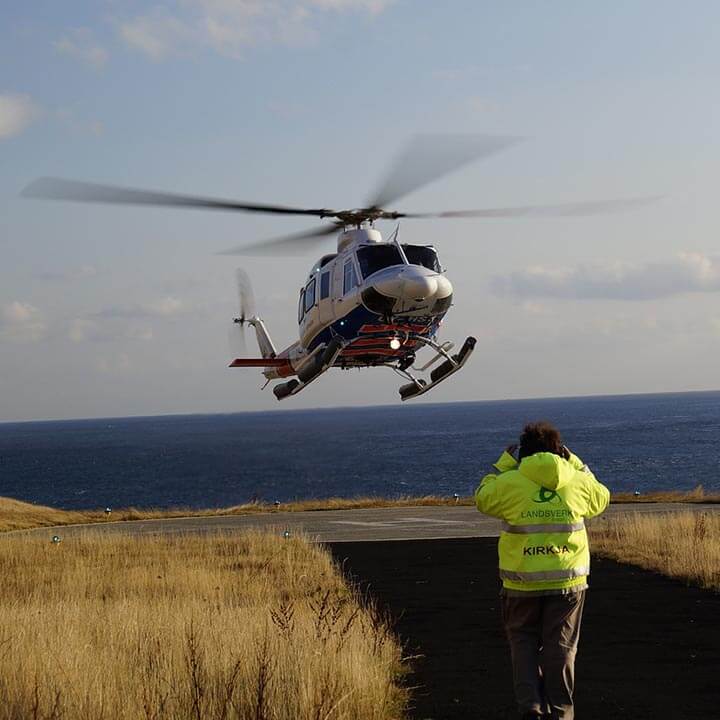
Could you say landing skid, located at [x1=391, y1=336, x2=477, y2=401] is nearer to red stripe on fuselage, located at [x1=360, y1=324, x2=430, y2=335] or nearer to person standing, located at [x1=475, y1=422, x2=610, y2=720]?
red stripe on fuselage, located at [x1=360, y1=324, x2=430, y2=335]

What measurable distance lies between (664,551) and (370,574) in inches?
207

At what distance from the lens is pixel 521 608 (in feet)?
22.9

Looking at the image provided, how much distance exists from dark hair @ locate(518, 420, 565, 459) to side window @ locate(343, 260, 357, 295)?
1223 centimetres

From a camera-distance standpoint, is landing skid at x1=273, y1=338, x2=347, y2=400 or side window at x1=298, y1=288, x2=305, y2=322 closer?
landing skid at x1=273, y1=338, x2=347, y2=400

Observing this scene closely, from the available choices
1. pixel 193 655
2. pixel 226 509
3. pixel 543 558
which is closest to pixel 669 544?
pixel 543 558

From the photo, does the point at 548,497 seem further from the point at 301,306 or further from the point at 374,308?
the point at 301,306

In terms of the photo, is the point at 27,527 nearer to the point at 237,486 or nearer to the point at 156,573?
the point at 156,573

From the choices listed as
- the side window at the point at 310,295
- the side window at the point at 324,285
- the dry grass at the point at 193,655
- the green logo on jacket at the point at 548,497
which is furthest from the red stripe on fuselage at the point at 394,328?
the green logo on jacket at the point at 548,497

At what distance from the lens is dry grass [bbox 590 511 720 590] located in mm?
15266

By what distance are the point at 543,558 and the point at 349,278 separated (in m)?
12.8

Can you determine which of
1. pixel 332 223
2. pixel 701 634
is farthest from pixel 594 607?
pixel 332 223

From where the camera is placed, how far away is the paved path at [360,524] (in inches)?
961

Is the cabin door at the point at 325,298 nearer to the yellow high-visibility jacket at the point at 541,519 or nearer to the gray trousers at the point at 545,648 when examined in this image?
the yellow high-visibility jacket at the point at 541,519

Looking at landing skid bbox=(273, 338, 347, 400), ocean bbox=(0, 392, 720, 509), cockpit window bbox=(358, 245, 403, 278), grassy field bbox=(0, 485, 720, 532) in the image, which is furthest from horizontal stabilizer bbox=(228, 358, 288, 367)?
ocean bbox=(0, 392, 720, 509)
